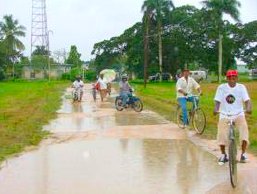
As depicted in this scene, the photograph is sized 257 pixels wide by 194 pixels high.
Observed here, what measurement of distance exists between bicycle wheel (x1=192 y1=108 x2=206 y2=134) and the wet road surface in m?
0.38

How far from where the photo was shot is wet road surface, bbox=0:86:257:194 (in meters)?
9.03

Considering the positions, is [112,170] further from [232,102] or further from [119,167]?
[232,102]

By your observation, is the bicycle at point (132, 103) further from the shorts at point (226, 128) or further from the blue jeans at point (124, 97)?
the shorts at point (226, 128)

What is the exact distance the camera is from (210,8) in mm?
76312

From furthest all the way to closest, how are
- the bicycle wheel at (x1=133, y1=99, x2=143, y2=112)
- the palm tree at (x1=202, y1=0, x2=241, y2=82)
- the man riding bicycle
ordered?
the palm tree at (x1=202, y1=0, x2=241, y2=82) → the man riding bicycle → the bicycle wheel at (x1=133, y1=99, x2=143, y2=112)

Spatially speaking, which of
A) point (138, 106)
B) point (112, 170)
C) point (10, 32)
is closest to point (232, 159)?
point (112, 170)

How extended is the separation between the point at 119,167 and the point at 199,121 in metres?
5.76

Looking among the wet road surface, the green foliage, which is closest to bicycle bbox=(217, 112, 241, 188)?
the wet road surface

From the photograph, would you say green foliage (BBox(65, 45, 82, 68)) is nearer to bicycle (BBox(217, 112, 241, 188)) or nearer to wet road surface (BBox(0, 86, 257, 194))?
wet road surface (BBox(0, 86, 257, 194))

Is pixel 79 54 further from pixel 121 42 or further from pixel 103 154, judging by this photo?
pixel 103 154

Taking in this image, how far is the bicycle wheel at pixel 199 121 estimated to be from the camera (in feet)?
51.9

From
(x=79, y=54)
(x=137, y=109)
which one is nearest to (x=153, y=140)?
(x=137, y=109)

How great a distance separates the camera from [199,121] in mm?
16078

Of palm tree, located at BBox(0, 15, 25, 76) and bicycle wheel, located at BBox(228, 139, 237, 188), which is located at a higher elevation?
palm tree, located at BBox(0, 15, 25, 76)
